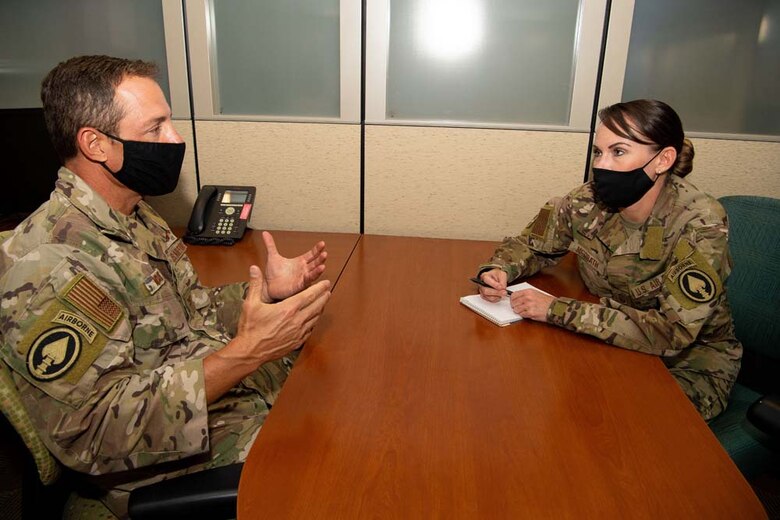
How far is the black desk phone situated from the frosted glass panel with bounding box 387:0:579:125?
64 centimetres

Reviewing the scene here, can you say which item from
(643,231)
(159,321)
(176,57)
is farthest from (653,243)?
(176,57)

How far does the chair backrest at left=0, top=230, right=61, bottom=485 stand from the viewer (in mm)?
745

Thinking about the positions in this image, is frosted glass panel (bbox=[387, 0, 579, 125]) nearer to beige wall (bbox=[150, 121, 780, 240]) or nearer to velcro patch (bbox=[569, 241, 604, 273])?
beige wall (bbox=[150, 121, 780, 240])

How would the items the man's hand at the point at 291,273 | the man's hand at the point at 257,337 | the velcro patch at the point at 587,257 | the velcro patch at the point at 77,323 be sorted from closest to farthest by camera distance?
1. the velcro patch at the point at 77,323
2. the man's hand at the point at 257,337
3. the man's hand at the point at 291,273
4. the velcro patch at the point at 587,257

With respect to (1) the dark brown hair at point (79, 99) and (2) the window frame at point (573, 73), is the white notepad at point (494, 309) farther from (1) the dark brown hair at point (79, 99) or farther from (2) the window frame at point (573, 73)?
(1) the dark brown hair at point (79, 99)

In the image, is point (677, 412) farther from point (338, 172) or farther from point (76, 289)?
point (338, 172)

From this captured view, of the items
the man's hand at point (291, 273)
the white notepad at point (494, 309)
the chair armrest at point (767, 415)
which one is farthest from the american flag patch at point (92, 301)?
the chair armrest at point (767, 415)

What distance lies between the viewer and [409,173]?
1.89 metres

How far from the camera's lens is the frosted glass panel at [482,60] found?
5.57 ft

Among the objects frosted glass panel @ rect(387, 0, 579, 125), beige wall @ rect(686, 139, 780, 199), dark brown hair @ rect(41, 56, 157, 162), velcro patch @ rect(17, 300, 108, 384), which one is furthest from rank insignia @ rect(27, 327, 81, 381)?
beige wall @ rect(686, 139, 780, 199)

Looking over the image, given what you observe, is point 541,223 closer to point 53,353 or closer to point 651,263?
point 651,263

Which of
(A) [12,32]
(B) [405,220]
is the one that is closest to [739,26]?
(B) [405,220]

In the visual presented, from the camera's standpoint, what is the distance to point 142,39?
186 centimetres

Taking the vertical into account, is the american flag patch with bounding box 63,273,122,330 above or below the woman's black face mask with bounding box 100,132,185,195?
below
